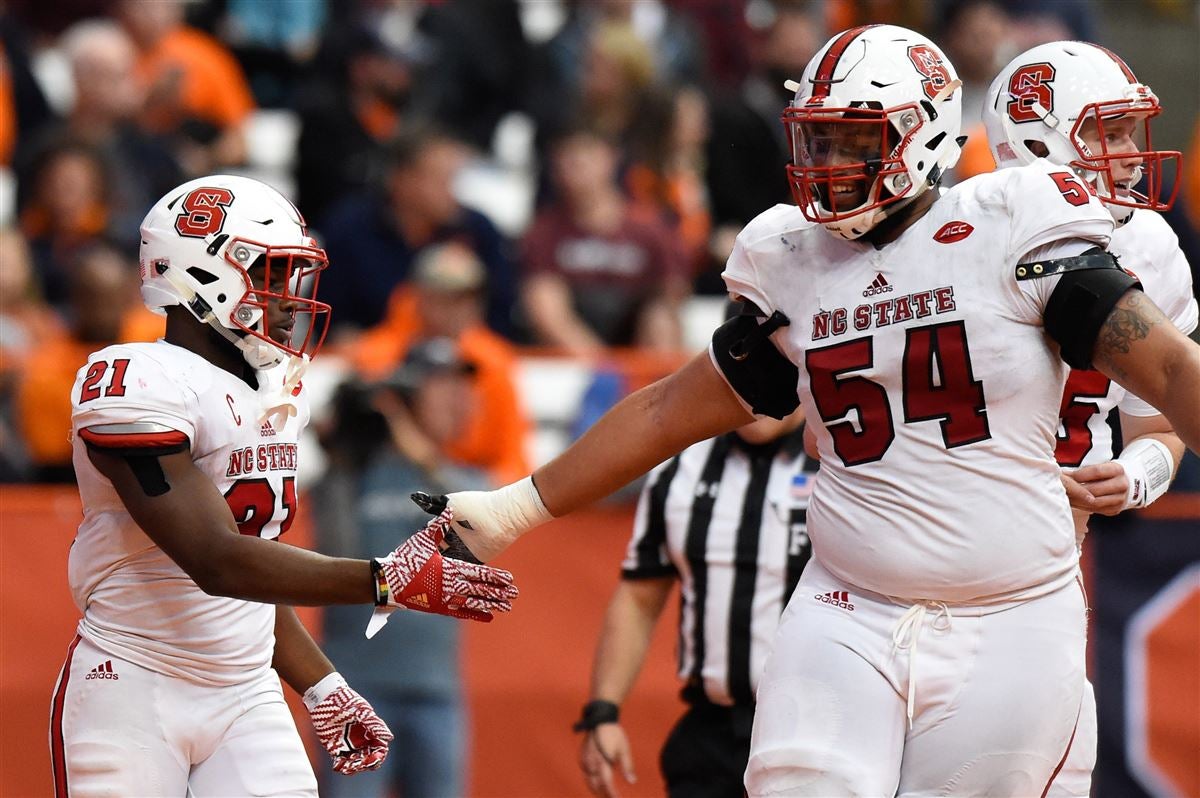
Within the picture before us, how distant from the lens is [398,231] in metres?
9.03

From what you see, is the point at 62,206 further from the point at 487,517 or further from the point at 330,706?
the point at 487,517

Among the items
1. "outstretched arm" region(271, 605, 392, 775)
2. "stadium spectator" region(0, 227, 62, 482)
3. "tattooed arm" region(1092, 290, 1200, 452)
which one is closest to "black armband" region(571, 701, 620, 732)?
"outstretched arm" region(271, 605, 392, 775)

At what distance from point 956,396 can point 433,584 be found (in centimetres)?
127

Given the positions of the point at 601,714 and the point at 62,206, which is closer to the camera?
the point at 601,714

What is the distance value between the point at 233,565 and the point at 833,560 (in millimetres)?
1341

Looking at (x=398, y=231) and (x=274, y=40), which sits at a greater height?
(x=274, y=40)

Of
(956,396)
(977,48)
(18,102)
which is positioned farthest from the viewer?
(18,102)

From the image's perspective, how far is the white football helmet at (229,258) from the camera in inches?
177

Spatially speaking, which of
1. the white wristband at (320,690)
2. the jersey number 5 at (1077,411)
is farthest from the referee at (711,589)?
the white wristband at (320,690)

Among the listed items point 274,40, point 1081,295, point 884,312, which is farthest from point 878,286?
point 274,40

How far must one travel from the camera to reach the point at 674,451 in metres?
4.31

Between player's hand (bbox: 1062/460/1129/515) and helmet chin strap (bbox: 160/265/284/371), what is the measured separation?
1965mm

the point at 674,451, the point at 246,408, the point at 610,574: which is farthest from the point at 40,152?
the point at 674,451

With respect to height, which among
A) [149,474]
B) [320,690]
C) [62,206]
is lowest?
[320,690]
